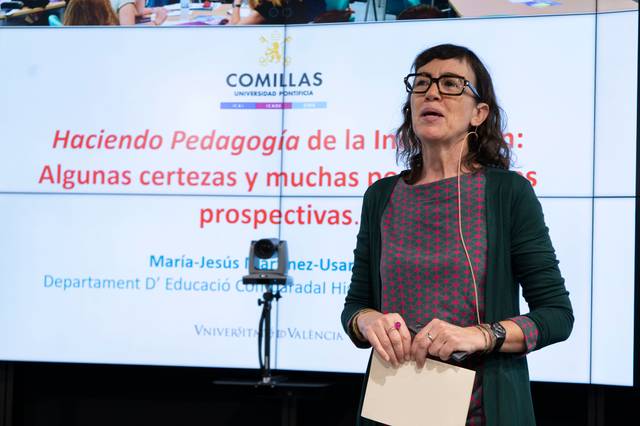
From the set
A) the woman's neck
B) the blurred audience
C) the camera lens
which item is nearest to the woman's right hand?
the woman's neck

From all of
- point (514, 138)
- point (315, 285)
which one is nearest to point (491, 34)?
point (514, 138)

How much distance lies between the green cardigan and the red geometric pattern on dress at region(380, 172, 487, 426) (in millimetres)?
19

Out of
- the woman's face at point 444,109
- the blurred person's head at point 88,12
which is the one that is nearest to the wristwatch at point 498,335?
the woman's face at point 444,109

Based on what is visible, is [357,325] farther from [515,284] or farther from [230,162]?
[230,162]

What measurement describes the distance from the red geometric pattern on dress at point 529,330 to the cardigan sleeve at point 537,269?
0.02 m

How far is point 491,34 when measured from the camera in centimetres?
343

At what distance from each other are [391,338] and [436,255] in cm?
18

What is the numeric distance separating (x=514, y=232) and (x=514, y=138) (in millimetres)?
2165

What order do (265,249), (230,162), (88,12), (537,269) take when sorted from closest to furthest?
(537,269)
(265,249)
(230,162)
(88,12)

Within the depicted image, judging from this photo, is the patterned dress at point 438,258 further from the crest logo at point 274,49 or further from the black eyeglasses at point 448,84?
the crest logo at point 274,49

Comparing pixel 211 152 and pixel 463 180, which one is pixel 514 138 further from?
pixel 463 180

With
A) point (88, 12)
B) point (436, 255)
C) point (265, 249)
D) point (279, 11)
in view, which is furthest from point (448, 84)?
point (88, 12)

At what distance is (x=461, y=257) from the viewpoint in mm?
1297

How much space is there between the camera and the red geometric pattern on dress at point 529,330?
47.9 inches
